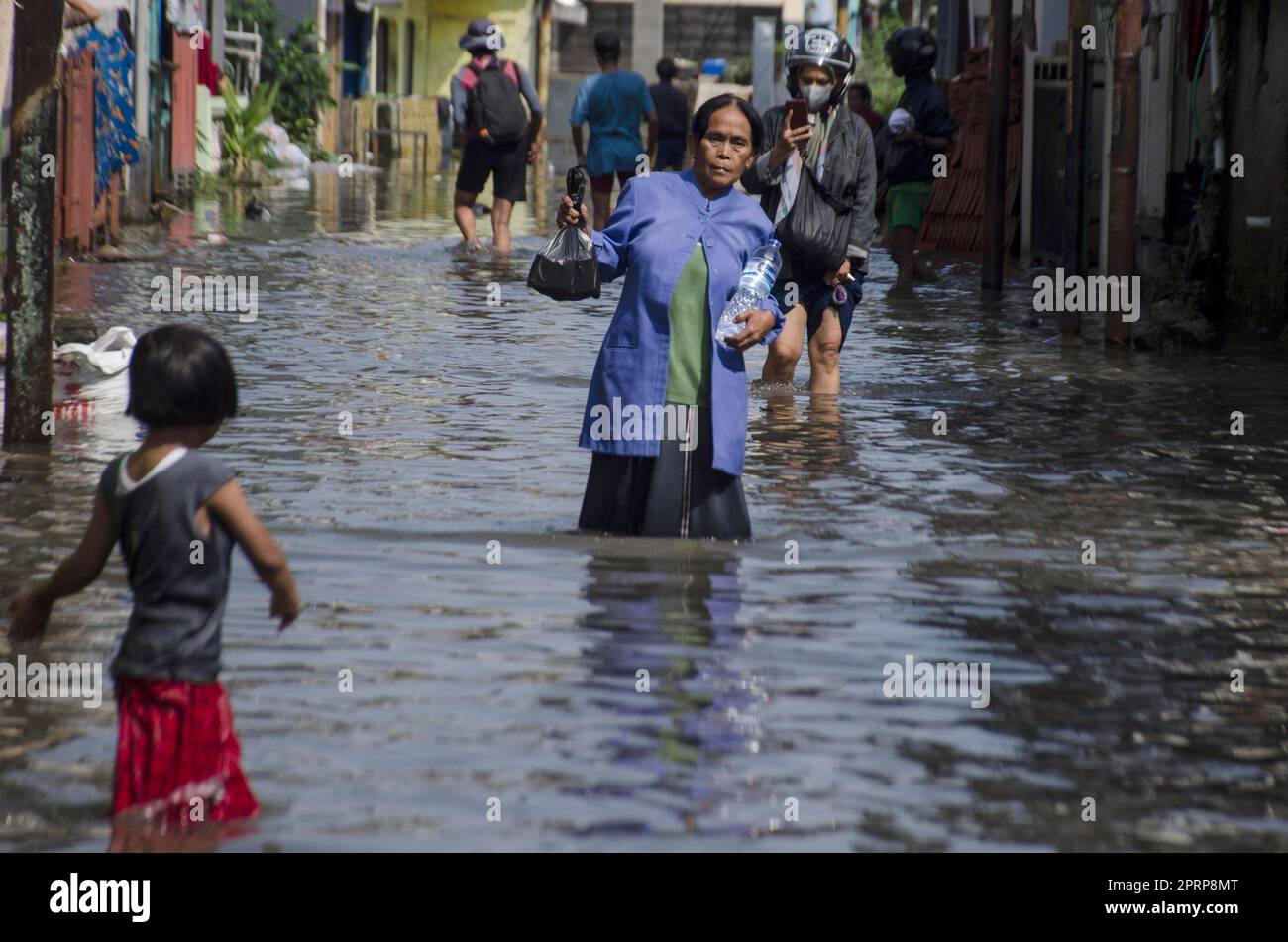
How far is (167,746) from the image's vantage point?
4312mm

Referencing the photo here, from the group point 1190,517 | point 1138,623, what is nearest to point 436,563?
point 1138,623

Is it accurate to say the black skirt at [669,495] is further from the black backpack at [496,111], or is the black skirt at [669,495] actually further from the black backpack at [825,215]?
the black backpack at [496,111]

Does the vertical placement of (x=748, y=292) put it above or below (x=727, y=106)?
below

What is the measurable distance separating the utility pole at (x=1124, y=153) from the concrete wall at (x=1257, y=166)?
1359 mm

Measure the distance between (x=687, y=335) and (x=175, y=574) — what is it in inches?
107

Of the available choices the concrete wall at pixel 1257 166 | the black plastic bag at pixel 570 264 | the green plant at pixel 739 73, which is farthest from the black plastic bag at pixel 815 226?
the green plant at pixel 739 73

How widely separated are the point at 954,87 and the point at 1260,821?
19.3 meters

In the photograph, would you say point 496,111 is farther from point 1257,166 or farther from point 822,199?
point 822,199

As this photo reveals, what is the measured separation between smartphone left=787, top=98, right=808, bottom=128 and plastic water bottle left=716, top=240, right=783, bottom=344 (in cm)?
115

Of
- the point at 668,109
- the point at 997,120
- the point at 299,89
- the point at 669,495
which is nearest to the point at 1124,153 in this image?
the point at 997,120

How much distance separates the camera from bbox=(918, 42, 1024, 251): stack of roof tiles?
21.3 meters

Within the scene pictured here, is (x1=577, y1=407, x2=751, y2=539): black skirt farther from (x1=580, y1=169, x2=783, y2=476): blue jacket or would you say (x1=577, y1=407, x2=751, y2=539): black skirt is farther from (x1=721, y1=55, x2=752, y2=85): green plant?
(x1=721, y1=55, x2=752, y2=85): green plant
